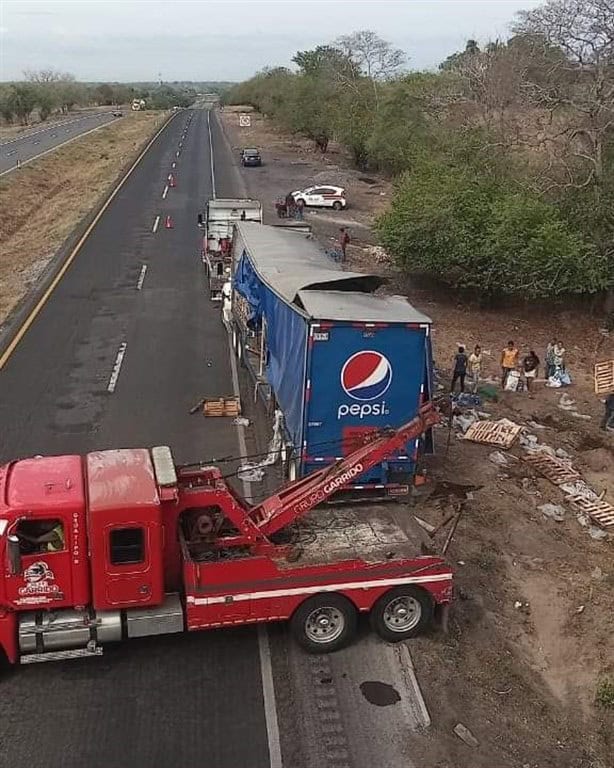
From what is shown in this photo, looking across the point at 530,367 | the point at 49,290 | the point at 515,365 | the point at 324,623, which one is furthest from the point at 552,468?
the point at 49,290

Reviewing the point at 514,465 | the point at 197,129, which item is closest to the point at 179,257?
the point at 514,465

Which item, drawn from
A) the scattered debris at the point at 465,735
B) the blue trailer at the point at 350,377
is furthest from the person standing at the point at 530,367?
the scattered debris at the point at 465,735

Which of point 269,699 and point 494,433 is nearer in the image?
point 269,699

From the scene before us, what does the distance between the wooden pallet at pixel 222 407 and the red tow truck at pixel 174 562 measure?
6.29 metres

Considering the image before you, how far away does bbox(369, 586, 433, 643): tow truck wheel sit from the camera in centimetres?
931

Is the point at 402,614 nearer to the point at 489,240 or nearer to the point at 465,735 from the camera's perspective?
the point at 465,735

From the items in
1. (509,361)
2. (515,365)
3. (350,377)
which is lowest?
(515,365)

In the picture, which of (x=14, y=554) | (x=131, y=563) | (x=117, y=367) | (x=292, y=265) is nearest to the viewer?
(x=14, y=554)

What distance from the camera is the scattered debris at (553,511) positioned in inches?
500

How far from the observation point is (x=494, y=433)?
602 inches

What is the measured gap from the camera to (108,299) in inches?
951

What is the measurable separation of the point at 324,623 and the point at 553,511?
5.20m

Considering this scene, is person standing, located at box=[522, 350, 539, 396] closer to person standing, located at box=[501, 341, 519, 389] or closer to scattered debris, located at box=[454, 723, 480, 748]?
person standing, located at box=[501, 341, 519, 389]

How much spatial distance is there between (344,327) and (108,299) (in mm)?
14391
